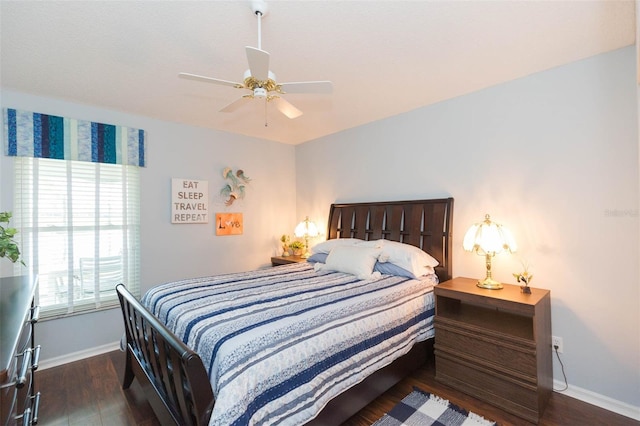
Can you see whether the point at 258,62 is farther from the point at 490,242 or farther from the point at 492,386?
the point at 492,386

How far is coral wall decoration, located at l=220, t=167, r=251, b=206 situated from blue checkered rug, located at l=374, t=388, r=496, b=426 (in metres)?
2.89

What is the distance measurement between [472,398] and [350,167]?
2.63 metres

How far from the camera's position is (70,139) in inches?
112

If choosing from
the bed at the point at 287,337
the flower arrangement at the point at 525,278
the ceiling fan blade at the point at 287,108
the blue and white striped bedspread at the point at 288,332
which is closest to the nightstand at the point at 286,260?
the bed at the point at 287,337

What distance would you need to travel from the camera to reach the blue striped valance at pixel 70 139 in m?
2.59

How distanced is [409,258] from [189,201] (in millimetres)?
2537

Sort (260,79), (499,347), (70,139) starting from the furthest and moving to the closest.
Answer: (70,139) → (499,347) → (260,79)

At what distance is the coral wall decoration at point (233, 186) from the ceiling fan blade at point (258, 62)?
7.52ft

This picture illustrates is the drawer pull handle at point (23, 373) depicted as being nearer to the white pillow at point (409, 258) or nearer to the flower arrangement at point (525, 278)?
the white pillow at point (409, 258)

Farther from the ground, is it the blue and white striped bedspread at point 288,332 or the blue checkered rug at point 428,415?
the blue and white striped bedspread at point 288,332

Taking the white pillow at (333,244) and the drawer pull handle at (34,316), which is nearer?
the drawer pull handle at (34,316)

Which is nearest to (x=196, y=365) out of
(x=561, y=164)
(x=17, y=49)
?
(x=17, y=49)

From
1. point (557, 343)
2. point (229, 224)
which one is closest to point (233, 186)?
point (229, 224)

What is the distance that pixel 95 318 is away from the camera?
9.81 feet
